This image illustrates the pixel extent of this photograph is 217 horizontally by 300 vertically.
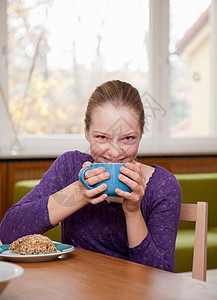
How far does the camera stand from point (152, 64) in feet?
13.4

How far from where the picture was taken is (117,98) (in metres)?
1.32

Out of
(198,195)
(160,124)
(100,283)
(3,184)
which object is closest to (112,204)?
(100,283)

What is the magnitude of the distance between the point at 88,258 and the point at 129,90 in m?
0.49

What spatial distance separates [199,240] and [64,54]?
2.70 metres

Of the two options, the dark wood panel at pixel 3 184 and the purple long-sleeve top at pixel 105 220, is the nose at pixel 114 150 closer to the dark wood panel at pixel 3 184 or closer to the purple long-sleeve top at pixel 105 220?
the purple long-sleeve top at pixel 105 220

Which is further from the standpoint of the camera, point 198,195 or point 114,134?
point 198,195

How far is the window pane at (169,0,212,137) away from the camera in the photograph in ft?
13.7

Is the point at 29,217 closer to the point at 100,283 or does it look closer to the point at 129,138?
the point at 129,138

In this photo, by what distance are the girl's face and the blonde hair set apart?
16mm

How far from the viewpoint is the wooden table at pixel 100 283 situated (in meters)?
0.80

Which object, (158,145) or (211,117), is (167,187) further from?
(211,117)

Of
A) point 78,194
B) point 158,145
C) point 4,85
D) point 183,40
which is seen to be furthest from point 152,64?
point 78,194

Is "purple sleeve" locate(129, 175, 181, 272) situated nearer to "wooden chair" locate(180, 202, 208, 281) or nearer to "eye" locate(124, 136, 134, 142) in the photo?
"wooden chair" locate(180, 202, 208, 281)

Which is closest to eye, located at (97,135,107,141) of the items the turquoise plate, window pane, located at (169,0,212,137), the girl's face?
the girl's face
